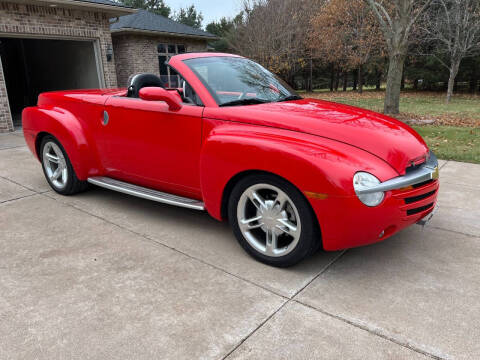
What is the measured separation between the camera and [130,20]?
61.4ft

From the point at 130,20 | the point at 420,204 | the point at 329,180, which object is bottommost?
the point at 420,204

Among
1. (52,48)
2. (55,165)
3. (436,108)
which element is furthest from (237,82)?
(436,108)

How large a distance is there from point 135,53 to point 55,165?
1457 cm

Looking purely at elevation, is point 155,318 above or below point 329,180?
below

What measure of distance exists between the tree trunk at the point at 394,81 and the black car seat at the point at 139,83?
974 centimetres

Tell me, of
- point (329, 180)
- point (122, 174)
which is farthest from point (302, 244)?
point (122, 174)

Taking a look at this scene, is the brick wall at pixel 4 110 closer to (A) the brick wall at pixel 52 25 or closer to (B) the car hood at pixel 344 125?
(A) the brick wall at pixel 52 25

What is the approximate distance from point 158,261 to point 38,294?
34.7 inches

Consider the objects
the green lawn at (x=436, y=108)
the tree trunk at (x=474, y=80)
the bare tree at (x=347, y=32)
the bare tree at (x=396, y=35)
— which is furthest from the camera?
the bare tree at (x=347, y=32)

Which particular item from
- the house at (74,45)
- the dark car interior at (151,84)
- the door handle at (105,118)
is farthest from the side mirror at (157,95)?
the house at (74,45)

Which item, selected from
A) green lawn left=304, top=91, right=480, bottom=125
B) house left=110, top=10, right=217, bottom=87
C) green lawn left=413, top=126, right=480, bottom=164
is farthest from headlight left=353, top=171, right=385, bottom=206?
house left=110, top=10, right=217, bottom=87

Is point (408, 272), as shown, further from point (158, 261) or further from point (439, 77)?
point (439, 77)

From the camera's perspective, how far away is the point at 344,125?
297cm

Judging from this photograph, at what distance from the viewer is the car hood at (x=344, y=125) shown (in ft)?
9.25
